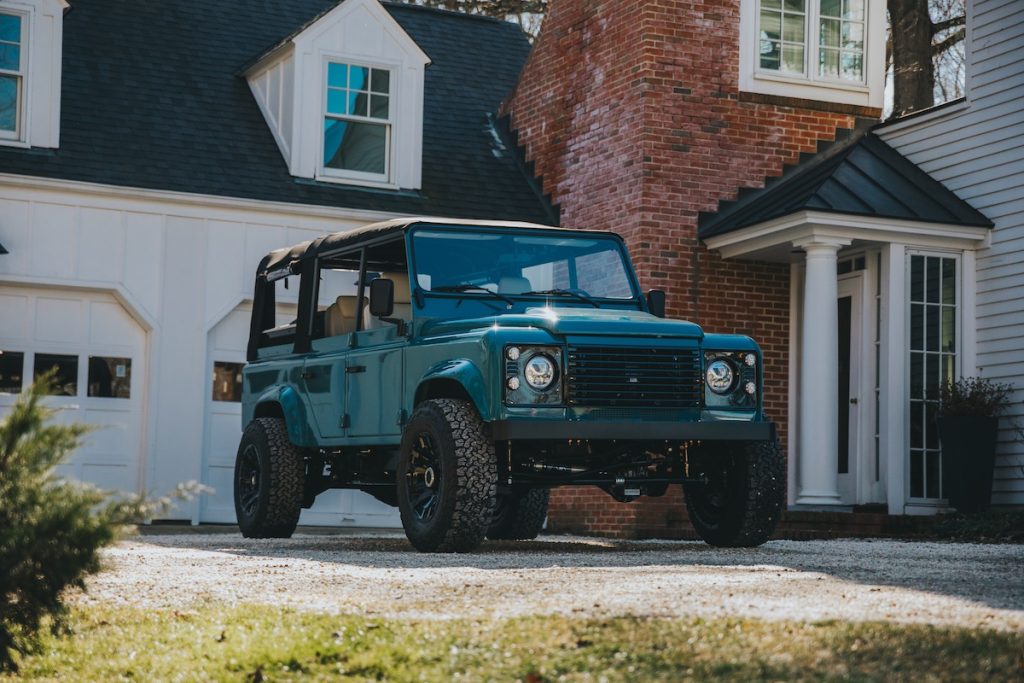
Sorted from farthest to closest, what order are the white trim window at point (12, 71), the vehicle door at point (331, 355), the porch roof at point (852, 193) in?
1. the white trim window at point (12, 71)
2. the porch roof at point (852, 193)
3. the vehicle door at point (331, 355)

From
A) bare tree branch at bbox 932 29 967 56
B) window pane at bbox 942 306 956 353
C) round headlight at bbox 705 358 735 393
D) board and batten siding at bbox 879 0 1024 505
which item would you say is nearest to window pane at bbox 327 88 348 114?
board and batten siding at bbox 879 0 1024 505

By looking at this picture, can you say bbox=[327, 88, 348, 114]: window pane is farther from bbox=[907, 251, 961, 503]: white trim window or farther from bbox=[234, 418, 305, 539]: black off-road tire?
bbox=[907, 251, 961, 503]: white trim window

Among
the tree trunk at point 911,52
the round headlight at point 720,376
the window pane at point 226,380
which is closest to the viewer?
the round headlight at point 720,376

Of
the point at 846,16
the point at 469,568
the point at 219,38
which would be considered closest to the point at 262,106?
the point at 219,38

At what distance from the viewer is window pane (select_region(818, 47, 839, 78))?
16.5 meters

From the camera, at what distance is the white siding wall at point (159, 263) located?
1536 cm

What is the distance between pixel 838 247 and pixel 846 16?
3.32 m

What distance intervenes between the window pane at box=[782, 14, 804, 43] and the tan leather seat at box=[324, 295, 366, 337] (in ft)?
22.0

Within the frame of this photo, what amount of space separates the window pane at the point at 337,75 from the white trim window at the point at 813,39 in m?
4.54

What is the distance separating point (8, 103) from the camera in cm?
1600

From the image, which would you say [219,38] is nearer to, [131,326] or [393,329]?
[131,326]

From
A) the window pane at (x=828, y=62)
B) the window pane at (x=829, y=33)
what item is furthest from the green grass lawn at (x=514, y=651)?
the window pane at (x=829, y=33)

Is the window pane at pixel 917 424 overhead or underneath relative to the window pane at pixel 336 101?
underneath

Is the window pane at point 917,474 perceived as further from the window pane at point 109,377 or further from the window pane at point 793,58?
the window pane at point 109,377
